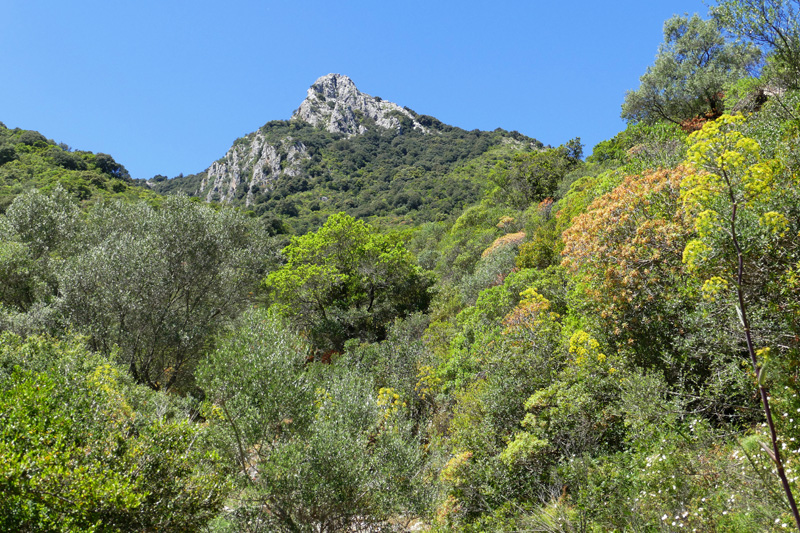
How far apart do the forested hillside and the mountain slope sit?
52.4 metres

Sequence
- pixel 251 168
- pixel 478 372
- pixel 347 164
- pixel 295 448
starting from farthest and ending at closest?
pixel 251 168 < pixel 347 164 < pixel 478 372 < pixel 295 448

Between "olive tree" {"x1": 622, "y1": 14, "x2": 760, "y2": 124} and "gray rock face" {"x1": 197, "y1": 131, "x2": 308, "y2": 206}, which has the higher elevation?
"gray rock face" {"x1": 197, "y1": 131, "x2": 308, "y2": 206}

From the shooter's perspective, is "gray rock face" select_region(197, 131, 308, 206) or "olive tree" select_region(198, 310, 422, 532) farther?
"gray rock face" select_region(197, 131, 308, 206)

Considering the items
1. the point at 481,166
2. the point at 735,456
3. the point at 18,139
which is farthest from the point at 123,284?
the point at 481,166

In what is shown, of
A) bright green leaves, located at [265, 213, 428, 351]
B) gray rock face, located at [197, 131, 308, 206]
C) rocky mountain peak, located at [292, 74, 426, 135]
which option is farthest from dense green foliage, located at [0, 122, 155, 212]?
rocky mountain peak, located at [292, 74, 426, 135]

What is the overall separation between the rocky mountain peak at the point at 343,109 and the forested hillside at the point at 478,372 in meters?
135

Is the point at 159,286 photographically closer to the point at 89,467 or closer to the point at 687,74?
the point at 89,467

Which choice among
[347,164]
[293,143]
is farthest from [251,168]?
[347,164]

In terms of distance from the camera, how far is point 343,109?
15938cm

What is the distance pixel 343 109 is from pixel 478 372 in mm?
157407

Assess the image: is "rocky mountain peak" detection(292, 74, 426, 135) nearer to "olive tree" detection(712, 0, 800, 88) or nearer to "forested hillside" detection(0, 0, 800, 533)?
"forested hillside" detection(0, 0, 800, 533)

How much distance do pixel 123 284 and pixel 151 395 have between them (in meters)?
6.54

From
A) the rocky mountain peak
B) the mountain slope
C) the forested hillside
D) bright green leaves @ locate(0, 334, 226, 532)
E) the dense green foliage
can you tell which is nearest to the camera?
bright green leaves @ locate(0, 334, 226, 532)

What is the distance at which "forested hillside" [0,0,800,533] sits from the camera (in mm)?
7711
